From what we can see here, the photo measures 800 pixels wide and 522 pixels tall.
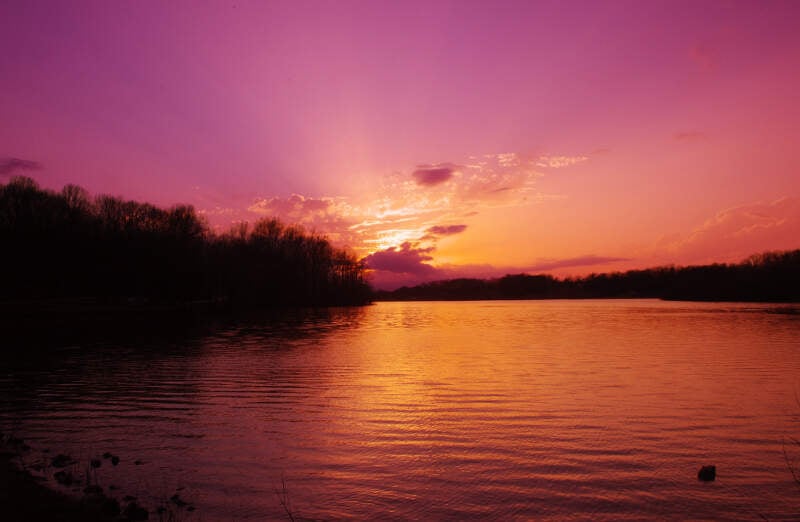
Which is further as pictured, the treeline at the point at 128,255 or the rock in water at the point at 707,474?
the treeline at the point at 128,255

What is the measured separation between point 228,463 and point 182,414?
5570 millimetres

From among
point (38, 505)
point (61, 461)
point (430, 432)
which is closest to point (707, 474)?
point (430, 432)

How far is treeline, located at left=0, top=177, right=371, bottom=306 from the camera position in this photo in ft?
255

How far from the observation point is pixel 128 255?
88.5m

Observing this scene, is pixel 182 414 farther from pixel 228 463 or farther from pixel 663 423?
pixel 663 423

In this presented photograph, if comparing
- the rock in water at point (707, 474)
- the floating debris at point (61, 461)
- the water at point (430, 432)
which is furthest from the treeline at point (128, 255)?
the rock in water at point (707, 474)

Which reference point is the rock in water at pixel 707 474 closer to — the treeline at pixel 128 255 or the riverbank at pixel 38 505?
the riverbank at pixel 38 505

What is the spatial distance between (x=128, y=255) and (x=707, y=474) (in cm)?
9689

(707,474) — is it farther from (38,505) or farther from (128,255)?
(128,255)

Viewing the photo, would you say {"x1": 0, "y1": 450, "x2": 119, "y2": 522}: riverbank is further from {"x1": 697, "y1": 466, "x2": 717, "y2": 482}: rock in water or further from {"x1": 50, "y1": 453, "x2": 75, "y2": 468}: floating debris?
{"x1": 697, "y1": 466, "x2": 717, "y2": 482}: rock in water

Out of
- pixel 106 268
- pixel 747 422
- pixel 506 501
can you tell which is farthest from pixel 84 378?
pixel 106 268

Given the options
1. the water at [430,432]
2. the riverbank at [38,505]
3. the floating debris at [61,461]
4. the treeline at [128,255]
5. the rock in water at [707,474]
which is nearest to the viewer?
the riverbank at [38,505]

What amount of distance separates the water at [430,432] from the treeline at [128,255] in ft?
207

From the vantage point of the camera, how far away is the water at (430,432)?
8633 millimetres
